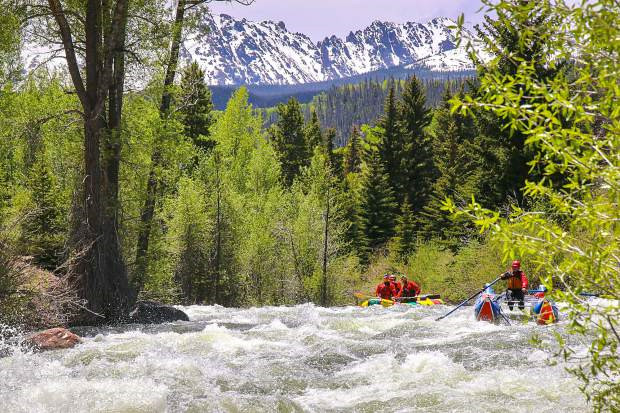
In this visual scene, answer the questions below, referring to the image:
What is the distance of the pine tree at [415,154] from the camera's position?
37.3 m

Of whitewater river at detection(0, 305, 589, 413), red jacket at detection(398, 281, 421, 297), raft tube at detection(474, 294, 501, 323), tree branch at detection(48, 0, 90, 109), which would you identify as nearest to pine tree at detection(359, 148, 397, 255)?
red jacket at detection(398, 281, 421, 297)

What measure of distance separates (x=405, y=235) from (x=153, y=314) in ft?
68.9

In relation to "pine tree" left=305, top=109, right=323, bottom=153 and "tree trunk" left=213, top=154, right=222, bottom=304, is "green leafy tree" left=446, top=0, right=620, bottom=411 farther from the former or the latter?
"pine tree" left=305, top=109, right=323, bottom=153

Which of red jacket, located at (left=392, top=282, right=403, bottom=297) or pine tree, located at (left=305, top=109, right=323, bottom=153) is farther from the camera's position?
pine tree, located at (left=305, top=109, right=323, bottom=153)

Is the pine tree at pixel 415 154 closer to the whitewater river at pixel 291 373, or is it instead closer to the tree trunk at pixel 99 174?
the whitewater river at pixel 291 373

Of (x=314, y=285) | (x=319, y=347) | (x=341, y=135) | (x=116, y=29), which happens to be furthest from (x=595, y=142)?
(x=341, y=135)

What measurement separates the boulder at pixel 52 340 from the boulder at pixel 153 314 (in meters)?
2.99

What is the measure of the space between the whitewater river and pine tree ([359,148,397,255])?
23.8m

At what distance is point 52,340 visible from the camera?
340 inches

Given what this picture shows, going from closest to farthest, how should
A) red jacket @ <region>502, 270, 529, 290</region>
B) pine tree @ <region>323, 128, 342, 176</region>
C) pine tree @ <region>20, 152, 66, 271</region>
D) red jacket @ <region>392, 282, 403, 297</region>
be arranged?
1. red jacket @ <region>502, 270, 529, 290</region>
2. pine tree @ <region>20, 152, 66, 271</region>
3. red jacket @ <region>392, 282, 403, 297</region>
4. pine tree @ <region>323, 128, 342, 176</region>

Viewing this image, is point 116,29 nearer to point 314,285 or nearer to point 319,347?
point 319,347

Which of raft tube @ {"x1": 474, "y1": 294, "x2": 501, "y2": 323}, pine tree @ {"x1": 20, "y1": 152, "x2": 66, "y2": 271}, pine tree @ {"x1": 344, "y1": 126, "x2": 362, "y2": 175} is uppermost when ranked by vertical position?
pine tree @ {"x1": 344, "y1": 126, "x2": 362, "y2": 175}

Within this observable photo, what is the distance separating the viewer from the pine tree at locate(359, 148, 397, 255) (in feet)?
115

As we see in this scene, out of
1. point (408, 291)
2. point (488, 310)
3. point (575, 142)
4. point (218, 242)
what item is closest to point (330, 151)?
point (218, 242)
